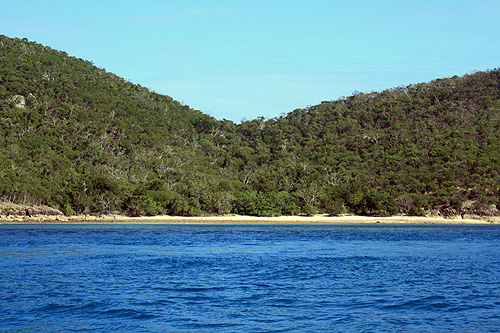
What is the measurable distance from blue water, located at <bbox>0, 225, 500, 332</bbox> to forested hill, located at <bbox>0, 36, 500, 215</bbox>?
45.2m

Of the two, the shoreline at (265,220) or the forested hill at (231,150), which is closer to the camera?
the shoreline at (265,220)

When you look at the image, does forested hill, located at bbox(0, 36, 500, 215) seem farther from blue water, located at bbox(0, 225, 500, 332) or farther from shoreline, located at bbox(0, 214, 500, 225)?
blue water, located at bbox(0, 225, 500, 332)

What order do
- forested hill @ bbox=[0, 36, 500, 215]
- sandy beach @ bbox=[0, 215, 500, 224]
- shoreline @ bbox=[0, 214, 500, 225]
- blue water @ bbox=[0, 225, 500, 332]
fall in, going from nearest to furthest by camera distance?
Answer: blue water @ bbox=[0, 225, 500, 332] < sandy beach @ bbox=[0, 215, 500, 224] < shoreline @ bbox=[0, 214, 500, 225] < forested hill @ bbox=[0, 36, 500, 215]

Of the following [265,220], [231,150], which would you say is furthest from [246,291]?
[231,150]

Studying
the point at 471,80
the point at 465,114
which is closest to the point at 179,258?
the point at 465,114

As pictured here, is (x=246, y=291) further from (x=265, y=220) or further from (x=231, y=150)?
(x=231, y=150)

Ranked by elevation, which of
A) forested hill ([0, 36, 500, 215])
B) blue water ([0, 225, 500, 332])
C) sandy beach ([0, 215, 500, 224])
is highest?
forested hill ([0, 36, 500, 215])

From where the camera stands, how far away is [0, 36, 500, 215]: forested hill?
257 feet

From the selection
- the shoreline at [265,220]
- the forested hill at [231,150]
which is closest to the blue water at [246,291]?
the shoreline at [265,220]

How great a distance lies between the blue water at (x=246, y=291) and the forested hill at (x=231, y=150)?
45.2m

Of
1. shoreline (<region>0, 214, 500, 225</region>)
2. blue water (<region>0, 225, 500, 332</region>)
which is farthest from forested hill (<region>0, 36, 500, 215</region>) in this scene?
blue water (<region>0, 225, 500, 332</region>)

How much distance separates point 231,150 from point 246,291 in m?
108

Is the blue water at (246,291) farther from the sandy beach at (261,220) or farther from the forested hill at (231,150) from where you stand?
the forested hill at (231,150)

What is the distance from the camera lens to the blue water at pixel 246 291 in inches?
569
